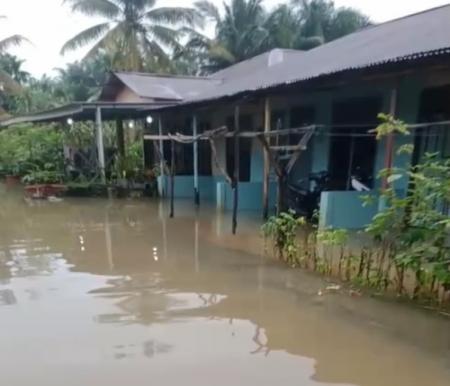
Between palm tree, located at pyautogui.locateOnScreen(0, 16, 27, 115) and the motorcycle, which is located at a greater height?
palm tree, located at pyautogui.locateOnScreen(0, 16, 27, 115)

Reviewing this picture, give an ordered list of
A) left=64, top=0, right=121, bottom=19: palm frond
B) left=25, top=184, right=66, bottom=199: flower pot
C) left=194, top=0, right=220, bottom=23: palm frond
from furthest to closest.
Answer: left=194, top=0, right=220, bottom=23: palm frond
left=64, top=0, right=121, bottom=19: palm frond
left=25, top=184, right=66, bottom=199: flower pot

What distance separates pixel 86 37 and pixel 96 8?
1.37 metres

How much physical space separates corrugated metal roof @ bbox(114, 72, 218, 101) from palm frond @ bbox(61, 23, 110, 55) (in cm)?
554

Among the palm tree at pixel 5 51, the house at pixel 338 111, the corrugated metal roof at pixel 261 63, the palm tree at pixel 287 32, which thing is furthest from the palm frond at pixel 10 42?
the palm tree at pixel 287 32

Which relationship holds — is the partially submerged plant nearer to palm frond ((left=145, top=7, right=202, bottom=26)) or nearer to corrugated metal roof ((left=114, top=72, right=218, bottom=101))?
corrugated metal roof ((left=114, top=72, right=218, bottom=101))

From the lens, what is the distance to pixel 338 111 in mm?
9484

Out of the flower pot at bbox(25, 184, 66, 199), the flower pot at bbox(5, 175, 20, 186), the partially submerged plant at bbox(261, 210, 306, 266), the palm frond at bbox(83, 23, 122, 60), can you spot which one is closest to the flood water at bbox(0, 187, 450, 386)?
the partially submerged plant at bbox(261, 210, 306, 266)

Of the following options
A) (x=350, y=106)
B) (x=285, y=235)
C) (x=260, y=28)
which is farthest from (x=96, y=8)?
(x=285, y=235)

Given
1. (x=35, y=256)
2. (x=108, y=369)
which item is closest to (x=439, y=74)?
(x=108, y=369)

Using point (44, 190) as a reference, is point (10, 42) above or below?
above

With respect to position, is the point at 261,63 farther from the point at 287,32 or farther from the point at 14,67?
the point at 14,67

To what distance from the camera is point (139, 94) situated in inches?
587

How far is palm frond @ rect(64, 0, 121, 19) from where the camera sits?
2002 cm

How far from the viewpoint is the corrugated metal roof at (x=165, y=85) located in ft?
50.0
